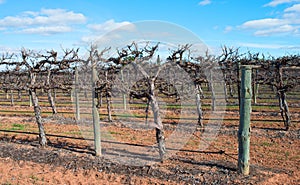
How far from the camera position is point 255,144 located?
350 inches

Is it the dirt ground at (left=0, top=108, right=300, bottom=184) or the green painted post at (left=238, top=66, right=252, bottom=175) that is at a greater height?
the green painted post at (left=238, top=66, right=252, bottom=175)

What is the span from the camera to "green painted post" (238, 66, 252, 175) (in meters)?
5.92

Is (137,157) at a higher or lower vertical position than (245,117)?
lower

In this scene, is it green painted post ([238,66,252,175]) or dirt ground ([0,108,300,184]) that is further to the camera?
dirt ground ([0,108,300,184])

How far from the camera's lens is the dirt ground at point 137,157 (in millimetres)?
6023

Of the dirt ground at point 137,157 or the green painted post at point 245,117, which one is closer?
the green painted post at point 245,117

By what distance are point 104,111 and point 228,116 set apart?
22.7 feet

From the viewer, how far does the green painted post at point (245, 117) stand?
233 inches

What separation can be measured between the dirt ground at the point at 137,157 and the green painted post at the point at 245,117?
27cm

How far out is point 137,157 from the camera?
7.49 metres

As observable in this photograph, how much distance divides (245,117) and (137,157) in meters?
3.03

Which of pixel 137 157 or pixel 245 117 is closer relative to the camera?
pixel 245 117

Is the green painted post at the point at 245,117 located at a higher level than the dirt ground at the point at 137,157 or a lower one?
higher

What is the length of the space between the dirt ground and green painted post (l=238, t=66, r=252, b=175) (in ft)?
0.88
